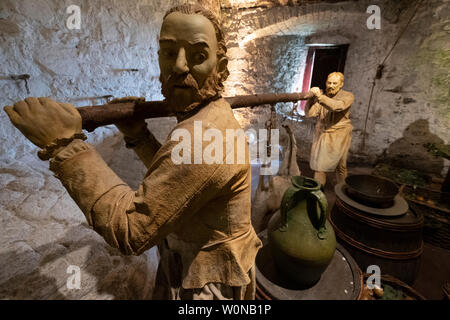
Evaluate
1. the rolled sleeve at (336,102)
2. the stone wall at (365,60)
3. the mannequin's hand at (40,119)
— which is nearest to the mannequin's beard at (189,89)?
the mannequin's hand at (40,119)

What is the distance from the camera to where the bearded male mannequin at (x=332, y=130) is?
3352 mm

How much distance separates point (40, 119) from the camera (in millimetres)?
692

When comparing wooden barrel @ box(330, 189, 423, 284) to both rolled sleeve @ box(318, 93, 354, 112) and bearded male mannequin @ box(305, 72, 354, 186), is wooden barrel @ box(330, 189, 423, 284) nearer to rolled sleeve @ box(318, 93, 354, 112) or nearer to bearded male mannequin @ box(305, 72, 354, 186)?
bearded male mannequin @ box(305, 72, 354, 186)

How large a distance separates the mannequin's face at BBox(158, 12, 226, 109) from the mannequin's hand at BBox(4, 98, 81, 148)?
0.36 m

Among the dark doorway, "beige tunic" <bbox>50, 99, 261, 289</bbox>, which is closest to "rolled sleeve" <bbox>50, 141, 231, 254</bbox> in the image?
"beige tunic" <bbox>50, 99, 261, 289</bbox>

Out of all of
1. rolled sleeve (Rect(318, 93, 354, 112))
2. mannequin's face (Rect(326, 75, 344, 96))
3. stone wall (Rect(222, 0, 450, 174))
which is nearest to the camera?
rolled sleeve (Rect(318, 93, 354, 112))

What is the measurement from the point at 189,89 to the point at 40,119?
19.0 inches

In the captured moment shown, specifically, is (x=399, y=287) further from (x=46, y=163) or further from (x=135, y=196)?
(x=46, y=163)

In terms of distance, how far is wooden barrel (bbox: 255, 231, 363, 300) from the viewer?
6.12ft

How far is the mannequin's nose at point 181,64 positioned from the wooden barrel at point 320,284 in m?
1.90

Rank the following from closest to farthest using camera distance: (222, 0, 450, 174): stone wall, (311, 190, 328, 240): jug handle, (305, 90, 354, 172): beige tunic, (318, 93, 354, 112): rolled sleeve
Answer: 1. (311, 190, 328, 240): jug handle
2. (318, 93, 354, 112): rolled sleeve
3. (305, 90, 354, 172): beige tunic
4. (222, 0, 450, 174): stone wall

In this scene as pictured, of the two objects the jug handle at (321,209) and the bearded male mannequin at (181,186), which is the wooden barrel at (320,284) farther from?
the bearded male mannequin at (181,186)

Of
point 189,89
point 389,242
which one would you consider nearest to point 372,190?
point 389,242

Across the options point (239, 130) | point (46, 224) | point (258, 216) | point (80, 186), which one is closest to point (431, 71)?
point (258, 216)
